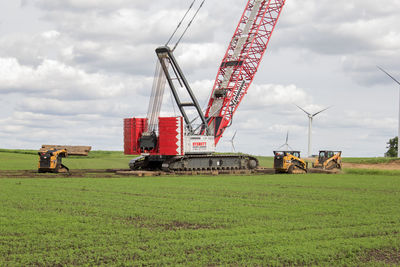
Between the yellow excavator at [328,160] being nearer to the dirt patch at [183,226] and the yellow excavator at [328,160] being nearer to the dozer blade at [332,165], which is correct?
the dozer blade at [332,165]

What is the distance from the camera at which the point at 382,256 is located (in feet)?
31.4

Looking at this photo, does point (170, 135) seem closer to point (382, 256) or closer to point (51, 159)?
point (51, 159)

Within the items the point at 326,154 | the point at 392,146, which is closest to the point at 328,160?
the point at 326,154

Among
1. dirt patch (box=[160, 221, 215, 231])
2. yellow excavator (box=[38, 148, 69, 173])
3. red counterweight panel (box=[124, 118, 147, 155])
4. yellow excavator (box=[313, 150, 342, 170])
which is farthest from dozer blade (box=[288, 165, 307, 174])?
dirt patch (box=[160, 221, 215, 231])

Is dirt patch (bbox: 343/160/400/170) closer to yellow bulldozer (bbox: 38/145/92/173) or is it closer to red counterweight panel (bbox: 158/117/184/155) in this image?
red counterweight panel (bbox: 158/117/184/155)

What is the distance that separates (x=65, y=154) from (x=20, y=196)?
14827 mm

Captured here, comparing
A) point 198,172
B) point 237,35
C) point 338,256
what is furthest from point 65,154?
point 338,256

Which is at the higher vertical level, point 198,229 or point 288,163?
point 288,163

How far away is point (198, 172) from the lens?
35.6 m

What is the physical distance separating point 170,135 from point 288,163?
9.53m

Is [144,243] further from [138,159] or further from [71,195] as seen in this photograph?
[138,159]

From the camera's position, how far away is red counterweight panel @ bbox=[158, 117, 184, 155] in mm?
33656

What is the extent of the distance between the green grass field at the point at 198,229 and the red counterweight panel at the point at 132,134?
14195 mm

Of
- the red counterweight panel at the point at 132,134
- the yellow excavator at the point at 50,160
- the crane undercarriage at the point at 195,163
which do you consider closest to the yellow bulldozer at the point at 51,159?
the yellow excavator at the point at 50,160
